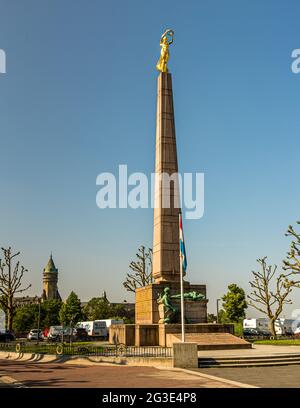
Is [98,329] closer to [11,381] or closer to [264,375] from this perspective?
[11,381]

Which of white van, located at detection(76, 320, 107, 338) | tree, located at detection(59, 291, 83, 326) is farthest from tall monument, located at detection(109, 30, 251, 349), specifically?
tree, located at detection(59, 291, 83, 326)

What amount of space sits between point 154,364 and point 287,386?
7318 mm

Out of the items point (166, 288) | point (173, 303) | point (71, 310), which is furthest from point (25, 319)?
point (166, 288)

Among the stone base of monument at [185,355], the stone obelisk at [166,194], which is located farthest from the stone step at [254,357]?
the stone obelisk at [166,194]

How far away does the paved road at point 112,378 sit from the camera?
535 inches

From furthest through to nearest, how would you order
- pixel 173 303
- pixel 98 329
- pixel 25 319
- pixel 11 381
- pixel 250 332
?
pixel 25 319
pixel 250 332
pixel 98 329
pixel 173 303
pixel 11 381

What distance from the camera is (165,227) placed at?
3000cm

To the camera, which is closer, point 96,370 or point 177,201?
point 96,370

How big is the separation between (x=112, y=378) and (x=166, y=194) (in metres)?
17.0

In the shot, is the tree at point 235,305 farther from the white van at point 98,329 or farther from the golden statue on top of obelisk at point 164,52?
the golden statue on top of obelisk at point 164,52

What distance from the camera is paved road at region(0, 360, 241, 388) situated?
44.6 feet

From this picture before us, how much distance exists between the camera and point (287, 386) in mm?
13234
